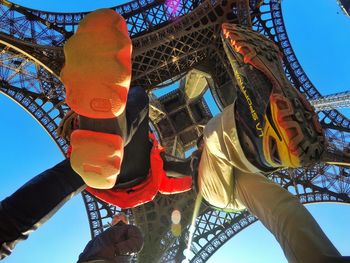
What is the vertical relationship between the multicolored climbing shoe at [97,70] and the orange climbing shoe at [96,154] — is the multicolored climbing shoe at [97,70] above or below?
above

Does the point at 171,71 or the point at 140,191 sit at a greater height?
A: the point at 140,191

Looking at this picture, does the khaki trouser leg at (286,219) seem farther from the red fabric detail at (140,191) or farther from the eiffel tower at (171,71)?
the eiffel tower at (171,71)

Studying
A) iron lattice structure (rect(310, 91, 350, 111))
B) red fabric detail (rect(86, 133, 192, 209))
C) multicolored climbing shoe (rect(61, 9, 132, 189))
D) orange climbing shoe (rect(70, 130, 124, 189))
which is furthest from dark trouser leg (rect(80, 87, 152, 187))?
iron lattice structure (rect(310, 91, 350, 111))

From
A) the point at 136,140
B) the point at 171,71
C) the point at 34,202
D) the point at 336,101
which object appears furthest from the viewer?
the point at 171,71

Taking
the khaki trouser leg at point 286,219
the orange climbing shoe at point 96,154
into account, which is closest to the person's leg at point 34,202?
the orange climbing shoe at point 96,154

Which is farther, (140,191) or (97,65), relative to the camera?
(140,191)

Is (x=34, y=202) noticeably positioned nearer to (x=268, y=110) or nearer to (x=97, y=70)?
(x=97, y=70)

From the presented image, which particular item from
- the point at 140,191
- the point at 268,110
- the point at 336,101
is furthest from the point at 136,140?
the point at 336,101
